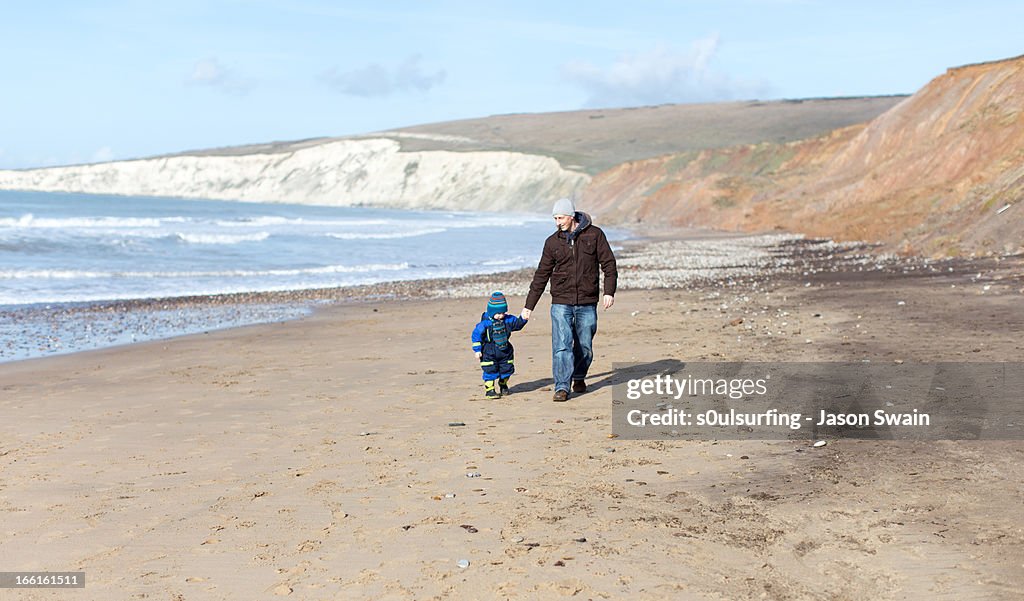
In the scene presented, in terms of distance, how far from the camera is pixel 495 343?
9.78 meters

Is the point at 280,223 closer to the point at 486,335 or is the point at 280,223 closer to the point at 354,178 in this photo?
the point at 486,335

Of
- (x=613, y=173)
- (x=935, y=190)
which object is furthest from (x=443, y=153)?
(x=935, y=190)

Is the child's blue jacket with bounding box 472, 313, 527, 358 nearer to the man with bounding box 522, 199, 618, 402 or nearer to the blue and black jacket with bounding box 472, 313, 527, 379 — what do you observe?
the blue and black jacket with bounding box 472, 313, 527, 379

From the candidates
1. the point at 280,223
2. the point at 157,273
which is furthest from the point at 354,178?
the point at 157,273

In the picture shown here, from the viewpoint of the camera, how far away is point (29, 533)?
5863mm

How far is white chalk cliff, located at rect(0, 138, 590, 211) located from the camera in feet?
498

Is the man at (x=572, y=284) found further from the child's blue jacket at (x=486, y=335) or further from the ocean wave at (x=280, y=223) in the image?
the ocean wave at (x=280, y=223)

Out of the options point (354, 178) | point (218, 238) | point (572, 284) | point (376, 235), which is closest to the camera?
point (572, 284)

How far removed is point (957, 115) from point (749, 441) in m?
39.7

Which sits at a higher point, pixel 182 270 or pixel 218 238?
pixel 218 238

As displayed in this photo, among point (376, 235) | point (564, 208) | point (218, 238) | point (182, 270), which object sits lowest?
point (182, 270)

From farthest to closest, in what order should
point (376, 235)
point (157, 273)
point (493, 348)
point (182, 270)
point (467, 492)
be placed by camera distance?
point (376, 235), point (182, 270), point (157, 273), point (493, 348), point (467, 492)

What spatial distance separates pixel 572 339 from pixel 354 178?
168618mm

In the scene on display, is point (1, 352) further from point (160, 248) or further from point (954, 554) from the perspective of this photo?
point (160, 248)
